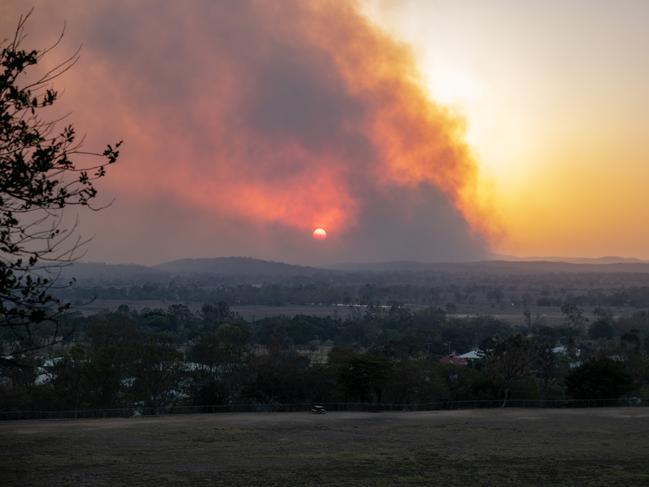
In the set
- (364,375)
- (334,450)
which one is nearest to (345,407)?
(364,375)

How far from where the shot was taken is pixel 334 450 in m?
25.9

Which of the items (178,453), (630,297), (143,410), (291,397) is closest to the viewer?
(178,453)

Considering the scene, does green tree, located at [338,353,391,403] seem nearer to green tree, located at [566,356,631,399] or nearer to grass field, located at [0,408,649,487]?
grass field, located at [0,408,649,487]

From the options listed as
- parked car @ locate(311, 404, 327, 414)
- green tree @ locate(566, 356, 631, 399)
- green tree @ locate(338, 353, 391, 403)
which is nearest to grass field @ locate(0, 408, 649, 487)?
parked car @ locate(311, 404, 327, 414)

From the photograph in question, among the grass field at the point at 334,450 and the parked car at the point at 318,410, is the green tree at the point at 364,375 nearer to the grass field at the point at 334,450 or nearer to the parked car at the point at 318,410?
the parked car at the point at 318,410

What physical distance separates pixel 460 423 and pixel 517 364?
1752 centimetres

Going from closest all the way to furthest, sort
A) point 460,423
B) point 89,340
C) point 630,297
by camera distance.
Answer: point 460,423 < point 89,340 < point 630,297

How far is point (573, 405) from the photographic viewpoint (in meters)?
40.9

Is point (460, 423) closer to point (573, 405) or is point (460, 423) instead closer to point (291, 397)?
point (573, 405)

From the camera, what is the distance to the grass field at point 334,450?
20891 mm

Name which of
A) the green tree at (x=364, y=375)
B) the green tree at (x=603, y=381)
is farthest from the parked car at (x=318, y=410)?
the green tree at (x=603, y=381)

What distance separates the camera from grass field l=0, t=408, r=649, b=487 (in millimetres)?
20891

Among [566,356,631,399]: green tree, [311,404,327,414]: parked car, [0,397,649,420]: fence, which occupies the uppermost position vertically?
[566,356,631,399]: green tree

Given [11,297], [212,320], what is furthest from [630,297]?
[11,297]
